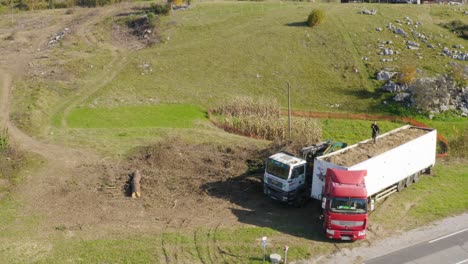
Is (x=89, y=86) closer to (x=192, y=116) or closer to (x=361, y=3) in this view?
(x=192, y=116)

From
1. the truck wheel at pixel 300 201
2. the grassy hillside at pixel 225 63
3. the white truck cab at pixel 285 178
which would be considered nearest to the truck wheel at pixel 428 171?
the truck wheel at pixel 300 201

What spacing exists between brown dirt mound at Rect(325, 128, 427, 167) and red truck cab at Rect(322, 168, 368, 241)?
11.4 feet

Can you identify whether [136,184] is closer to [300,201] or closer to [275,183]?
[275,183]

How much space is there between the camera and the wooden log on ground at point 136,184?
97.1ft

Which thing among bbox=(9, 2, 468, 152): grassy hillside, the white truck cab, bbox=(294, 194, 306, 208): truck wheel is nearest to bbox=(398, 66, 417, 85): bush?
bbox=(9, 2, 468, 152): grassy hillside

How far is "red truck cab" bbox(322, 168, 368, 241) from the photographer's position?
951 inches

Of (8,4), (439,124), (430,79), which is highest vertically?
(8,4)

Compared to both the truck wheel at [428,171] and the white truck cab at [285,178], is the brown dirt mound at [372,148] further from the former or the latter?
the truck wheel at [428,171]

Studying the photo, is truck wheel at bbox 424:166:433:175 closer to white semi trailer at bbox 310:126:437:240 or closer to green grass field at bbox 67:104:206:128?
white semi trailer at bbox 310:126:437:240

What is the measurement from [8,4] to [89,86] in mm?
48632

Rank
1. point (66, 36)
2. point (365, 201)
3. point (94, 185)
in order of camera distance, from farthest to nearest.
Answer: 1. point (66, 36)
2. point (94, 185)
3. point (365, 201)

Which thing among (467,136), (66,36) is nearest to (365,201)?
(467,136)

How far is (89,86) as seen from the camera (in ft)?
185

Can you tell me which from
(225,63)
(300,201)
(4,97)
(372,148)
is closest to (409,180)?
(372,148)
